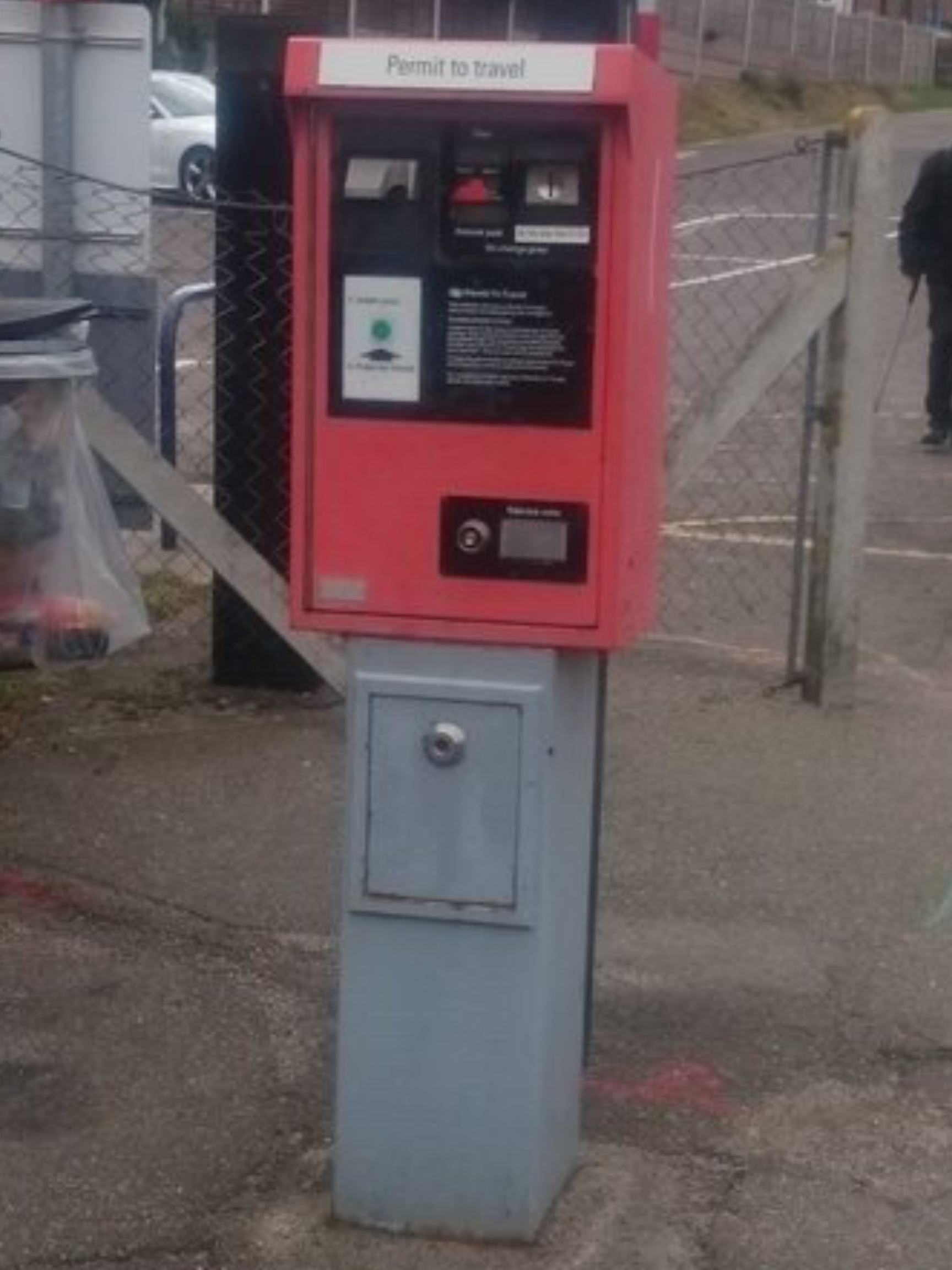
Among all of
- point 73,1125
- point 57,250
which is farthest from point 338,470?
point 57,250

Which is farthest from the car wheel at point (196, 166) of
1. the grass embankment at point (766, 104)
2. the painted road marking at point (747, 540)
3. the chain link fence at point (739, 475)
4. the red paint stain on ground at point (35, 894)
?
the red paint stain on ground at point (35, 894)

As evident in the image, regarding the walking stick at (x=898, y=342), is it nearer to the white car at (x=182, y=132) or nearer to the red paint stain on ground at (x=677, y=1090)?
the red paint stain on ground at (x=677, y=1090)

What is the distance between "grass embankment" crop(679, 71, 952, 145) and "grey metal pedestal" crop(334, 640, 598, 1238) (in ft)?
130

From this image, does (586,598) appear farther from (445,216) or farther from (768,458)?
(768,458)

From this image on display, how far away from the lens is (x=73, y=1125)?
5328 mm

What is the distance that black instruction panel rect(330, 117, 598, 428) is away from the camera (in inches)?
175

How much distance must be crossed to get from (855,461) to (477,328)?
12.3 ft

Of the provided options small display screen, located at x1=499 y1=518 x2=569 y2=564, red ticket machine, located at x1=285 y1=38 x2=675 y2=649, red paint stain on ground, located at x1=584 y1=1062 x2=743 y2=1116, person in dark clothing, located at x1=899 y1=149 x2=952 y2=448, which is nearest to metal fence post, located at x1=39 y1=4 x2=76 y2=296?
red paint stain on ground, located at x1=584 y1=1062 x2=743 y2=1116

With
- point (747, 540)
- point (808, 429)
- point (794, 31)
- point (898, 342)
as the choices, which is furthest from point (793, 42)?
point (808, 429)

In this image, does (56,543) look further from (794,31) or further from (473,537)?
(794,31)

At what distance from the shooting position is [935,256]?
45.1 feet

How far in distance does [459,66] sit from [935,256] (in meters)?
9.67

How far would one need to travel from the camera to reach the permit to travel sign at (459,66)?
171 inches

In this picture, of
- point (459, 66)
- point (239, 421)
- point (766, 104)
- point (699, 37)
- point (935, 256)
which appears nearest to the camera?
point (459, 66)
